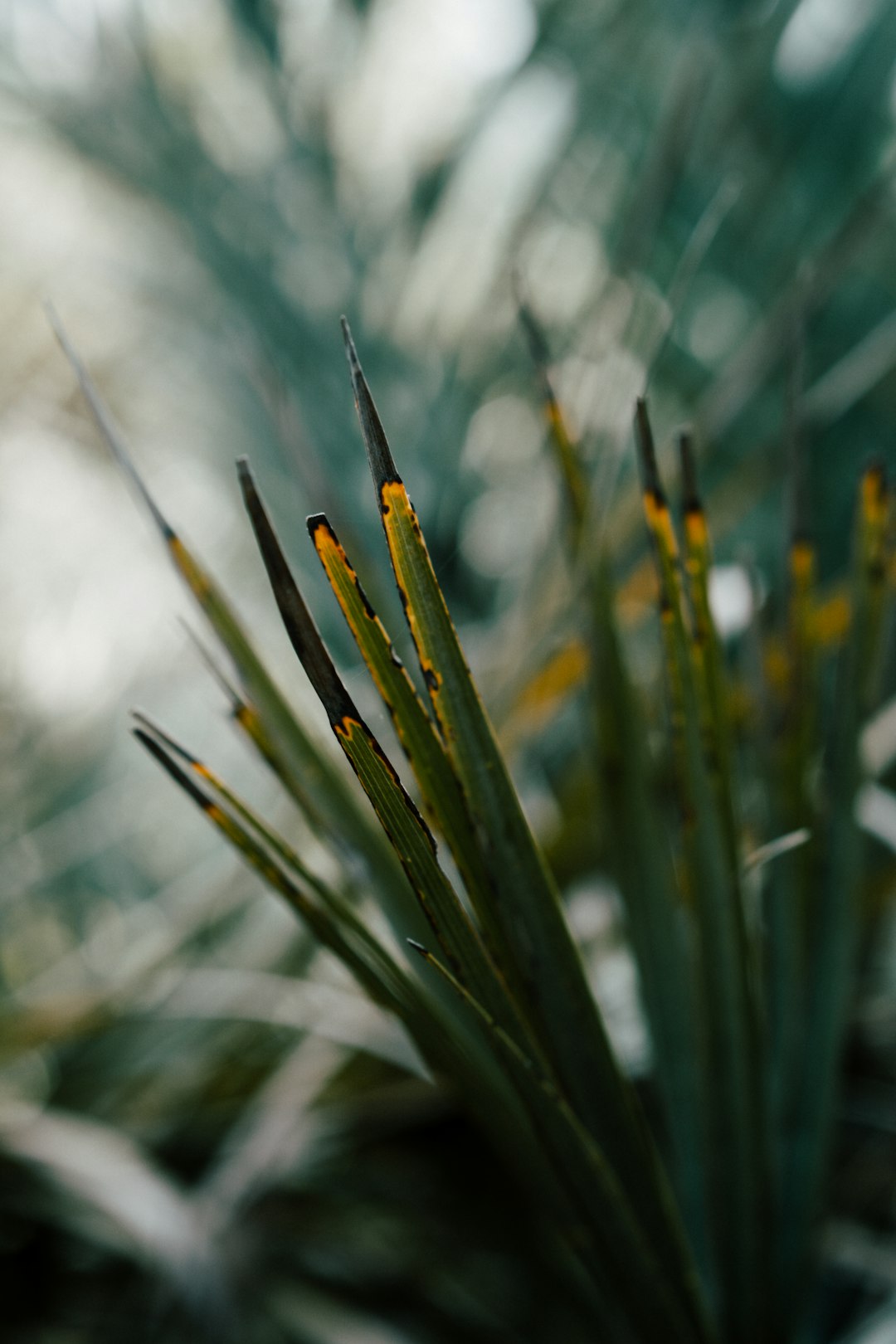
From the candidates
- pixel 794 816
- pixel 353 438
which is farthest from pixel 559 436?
pixel 353 438

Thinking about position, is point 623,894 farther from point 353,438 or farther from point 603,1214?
point 353,438

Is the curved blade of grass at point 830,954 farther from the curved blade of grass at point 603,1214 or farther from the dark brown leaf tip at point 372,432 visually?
the dark brown leaf tip at point 372,432

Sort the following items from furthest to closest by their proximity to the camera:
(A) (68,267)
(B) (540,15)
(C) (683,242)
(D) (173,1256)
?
(A) (68,267)
(C) (683,242)
(B) (540,15)
(D) (173,1256)

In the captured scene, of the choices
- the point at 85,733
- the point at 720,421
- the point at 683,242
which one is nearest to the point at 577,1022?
the point at 720,421

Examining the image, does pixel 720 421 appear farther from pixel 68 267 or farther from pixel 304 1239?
pixel 68 267

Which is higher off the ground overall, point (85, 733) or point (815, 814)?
point (85, 733)

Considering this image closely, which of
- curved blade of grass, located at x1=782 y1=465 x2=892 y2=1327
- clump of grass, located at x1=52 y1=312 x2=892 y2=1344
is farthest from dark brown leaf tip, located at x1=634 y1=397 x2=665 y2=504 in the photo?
curved blade of grass, located at x1=782 y1=465 x2=892 y2=1327

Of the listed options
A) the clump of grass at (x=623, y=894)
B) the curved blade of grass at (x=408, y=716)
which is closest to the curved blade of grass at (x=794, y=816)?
the clump of grass at (x=623, y=894)
